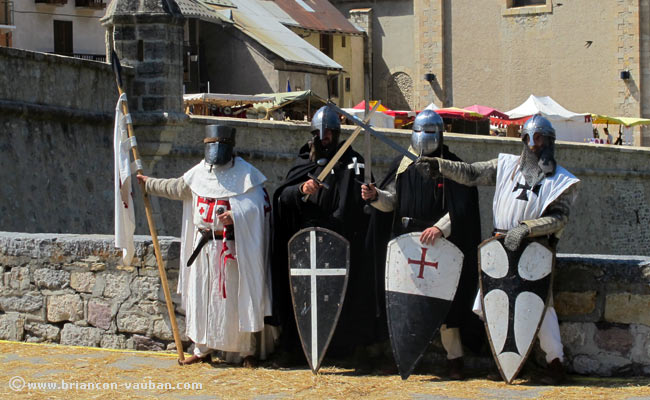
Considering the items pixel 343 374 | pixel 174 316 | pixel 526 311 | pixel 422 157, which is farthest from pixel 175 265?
pixel 526 311

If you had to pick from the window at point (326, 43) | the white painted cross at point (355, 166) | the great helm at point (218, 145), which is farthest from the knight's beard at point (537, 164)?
the window at point (326, 43)

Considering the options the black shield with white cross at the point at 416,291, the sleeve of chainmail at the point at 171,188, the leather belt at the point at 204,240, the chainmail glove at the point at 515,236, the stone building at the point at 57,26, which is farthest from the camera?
the stone building at the point at 57,26

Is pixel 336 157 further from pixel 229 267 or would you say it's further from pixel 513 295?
pixel 513 295

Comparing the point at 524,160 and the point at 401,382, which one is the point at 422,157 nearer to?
the point at 524,160

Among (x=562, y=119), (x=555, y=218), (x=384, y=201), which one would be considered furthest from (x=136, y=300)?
(x=562, y=119)

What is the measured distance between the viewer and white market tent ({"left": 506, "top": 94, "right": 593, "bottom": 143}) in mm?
33219

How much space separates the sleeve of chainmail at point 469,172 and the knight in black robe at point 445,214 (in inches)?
4.7

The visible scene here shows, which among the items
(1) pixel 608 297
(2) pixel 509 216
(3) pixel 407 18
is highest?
(3) pixel 407 18

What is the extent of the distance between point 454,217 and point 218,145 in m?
1.65

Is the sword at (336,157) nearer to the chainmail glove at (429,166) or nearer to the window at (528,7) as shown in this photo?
the chainmail glove at (429,166)

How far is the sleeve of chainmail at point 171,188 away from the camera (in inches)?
319

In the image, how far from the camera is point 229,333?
780 cm

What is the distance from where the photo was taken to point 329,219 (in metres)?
7.81

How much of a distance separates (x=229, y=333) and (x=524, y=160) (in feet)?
7.11
